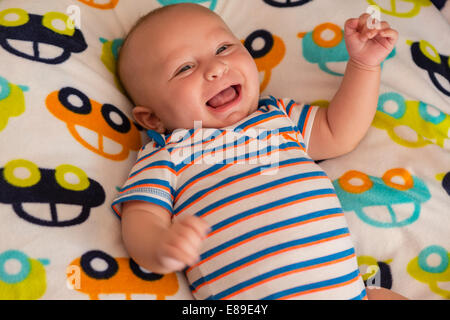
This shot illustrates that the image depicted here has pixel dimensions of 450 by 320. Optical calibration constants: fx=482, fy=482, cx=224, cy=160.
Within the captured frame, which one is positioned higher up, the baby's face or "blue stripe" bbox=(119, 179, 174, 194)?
the baby's face

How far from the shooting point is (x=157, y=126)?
124 centimetres

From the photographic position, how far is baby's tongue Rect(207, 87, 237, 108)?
1170 mm

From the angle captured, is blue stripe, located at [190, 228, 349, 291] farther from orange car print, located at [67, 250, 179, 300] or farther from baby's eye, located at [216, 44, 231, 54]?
baby's eye, located at [216, 44, 231, 54]

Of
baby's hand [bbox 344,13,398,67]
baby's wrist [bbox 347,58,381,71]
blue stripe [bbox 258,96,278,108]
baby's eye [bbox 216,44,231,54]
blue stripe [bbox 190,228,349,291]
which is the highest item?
baby's hand [bbox 344,13,398,67]

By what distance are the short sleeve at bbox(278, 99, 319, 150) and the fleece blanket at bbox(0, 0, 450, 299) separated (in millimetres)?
78

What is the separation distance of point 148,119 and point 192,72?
0.62 feet

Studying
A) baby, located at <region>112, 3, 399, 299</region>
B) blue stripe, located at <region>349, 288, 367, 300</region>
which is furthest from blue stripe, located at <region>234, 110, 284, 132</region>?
blue stripe, located at <region>349, 288, 367, 300</region>

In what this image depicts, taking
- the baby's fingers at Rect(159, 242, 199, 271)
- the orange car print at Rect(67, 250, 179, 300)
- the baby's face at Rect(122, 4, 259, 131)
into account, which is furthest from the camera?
the baby's face at Rect(122, 4, 259, 131)

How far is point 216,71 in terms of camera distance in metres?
1.11

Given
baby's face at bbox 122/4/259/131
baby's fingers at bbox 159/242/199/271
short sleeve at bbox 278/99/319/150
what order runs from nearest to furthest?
1. baby's fingers at bbox 159/242/199/271
2. baby's face at bbox 122/4/259/131
3. short sleeve at bbox 278/99/319/150

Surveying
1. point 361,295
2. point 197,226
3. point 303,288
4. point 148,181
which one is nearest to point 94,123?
point 148,181

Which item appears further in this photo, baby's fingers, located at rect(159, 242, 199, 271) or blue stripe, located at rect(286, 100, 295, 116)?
blue stripe, located at rect(286, 100, 295, 116)

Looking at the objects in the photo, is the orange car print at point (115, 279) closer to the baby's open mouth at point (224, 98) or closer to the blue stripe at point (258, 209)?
the blue stripe at point (258, 209)

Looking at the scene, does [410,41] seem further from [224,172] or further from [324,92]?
[224,172]
